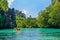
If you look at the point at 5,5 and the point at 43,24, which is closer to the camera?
the point at 5,5

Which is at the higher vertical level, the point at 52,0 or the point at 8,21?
the point at 52,0

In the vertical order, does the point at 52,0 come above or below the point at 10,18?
above

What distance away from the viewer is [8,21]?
7556 centimetres

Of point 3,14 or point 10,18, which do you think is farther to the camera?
point 10,18

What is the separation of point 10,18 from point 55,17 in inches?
641

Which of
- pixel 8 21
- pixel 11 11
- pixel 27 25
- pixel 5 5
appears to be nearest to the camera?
pixel 5 5

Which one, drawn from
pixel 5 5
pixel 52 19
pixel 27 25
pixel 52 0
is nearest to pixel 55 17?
pixel 52 19

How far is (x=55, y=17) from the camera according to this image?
72.1 meters

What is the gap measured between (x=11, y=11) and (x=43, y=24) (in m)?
12.5

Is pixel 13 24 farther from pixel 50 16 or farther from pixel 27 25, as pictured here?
pixel 27 25

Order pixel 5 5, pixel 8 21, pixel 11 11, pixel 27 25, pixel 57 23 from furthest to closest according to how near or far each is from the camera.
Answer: pixel 27 25 < pixel 11 11 < pixel 8 21 < pixel 57 23 < pixel 5 5

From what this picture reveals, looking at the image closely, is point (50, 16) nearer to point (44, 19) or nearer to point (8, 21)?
point (44, 19)

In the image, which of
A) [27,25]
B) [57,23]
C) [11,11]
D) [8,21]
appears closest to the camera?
[57,23]

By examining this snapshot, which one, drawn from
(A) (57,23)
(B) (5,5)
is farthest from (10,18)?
(B) (5,5)
